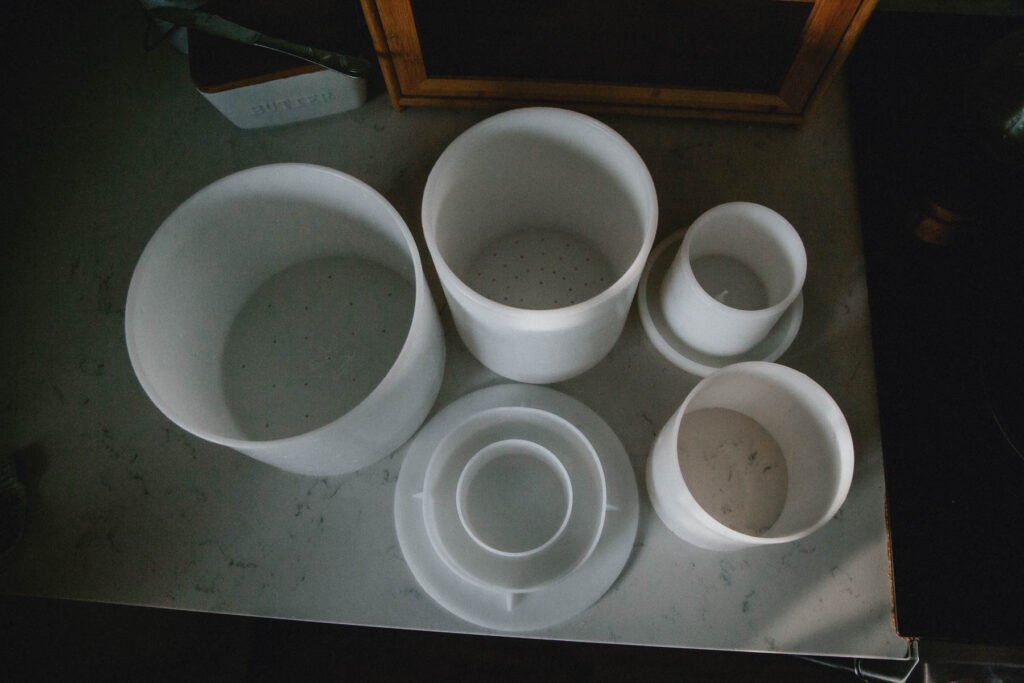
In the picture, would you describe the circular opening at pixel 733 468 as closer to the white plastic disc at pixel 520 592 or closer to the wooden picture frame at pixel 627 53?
the white plastic disc at pixel 520 592

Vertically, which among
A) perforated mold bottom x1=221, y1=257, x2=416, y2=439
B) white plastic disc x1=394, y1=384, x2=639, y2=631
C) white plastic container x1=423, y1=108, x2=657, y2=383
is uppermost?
white plastic container x1=423, y1=108, x2=657, y2=383

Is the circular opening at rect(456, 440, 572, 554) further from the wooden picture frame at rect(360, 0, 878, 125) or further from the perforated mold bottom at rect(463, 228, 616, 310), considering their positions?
the wooden picture frame at rect(360, 0, 878, 125)

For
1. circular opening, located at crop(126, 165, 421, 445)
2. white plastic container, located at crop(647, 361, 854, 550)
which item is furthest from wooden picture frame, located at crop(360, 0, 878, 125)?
white plastic container, located at crop(647, 361, 854, 550)

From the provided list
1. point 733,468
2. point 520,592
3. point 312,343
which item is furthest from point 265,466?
point 733,468

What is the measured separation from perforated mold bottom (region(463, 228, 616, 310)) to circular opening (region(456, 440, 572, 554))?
127 millimetres

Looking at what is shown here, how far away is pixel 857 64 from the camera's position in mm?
612

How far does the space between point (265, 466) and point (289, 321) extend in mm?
121

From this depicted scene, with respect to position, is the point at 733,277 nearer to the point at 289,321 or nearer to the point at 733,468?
the point at 733,468

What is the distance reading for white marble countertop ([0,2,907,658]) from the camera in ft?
1.61

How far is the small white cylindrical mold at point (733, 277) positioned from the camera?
47 cm

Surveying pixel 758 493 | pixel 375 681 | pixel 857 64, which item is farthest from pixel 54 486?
pixel 857 64

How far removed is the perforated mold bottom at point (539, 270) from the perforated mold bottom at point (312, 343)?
67mm

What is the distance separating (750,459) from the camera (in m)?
0.51

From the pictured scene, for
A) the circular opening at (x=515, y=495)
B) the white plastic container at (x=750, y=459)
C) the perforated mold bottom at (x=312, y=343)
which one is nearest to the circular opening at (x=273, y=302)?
the perforated mold bottom at (x=312, y=343)
